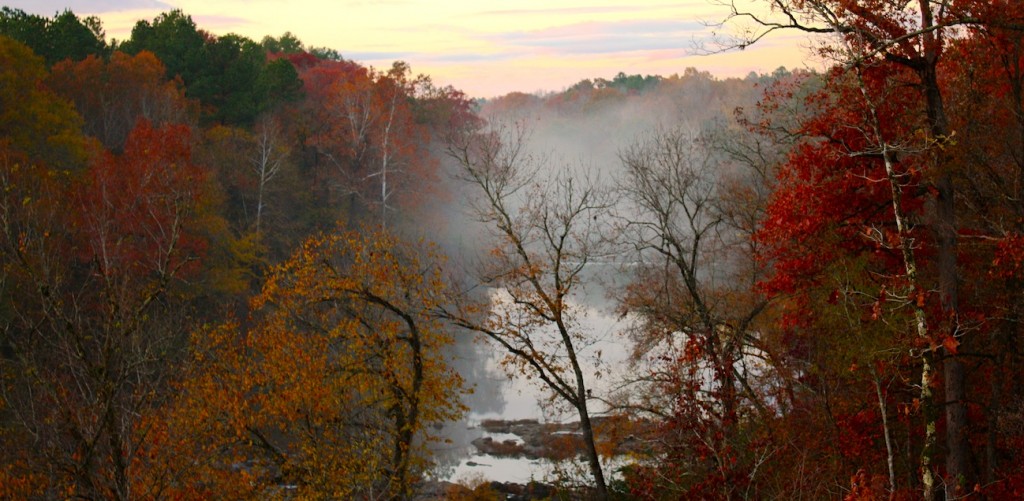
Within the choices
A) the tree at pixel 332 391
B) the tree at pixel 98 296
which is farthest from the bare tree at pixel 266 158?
the tree at pixel 332 391

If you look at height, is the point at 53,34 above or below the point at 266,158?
above

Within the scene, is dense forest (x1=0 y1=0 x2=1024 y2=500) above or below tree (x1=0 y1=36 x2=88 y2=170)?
below

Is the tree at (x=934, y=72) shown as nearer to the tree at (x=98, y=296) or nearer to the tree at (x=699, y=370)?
the tree at (x=699, y=370)

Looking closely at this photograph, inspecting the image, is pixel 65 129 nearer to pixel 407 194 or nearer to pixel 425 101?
pixel 407 194

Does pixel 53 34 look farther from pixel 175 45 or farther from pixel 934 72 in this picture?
pixel 934 72

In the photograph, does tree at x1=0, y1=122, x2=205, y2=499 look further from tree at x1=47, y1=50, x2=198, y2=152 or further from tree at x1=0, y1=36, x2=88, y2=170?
tree at x1=47, y1=50, x2=198, y2=152

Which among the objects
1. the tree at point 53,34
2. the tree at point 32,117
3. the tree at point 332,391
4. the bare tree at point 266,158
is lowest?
the tree at point 332,391

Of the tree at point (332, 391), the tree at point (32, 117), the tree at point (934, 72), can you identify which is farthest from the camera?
the tree at point (32, 117)

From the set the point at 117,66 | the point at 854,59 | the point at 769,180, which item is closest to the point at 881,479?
the point at 854,59

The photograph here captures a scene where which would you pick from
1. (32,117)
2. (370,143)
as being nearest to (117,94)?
(32,117)

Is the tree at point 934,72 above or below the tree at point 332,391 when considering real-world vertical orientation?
above

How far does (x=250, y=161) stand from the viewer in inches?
1791

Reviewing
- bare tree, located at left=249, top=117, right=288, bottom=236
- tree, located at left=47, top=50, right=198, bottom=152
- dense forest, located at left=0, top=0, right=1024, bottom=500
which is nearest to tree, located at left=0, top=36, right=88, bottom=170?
dense forest, located at left=0, top=0, right=1024, bottom=500

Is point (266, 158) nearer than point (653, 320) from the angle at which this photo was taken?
No
